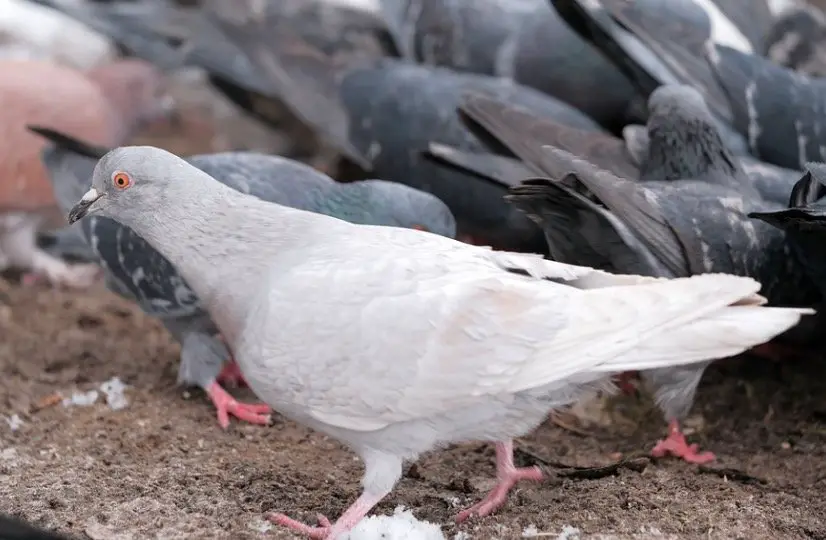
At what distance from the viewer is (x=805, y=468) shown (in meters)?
3.06

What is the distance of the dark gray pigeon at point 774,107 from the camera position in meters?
3.80

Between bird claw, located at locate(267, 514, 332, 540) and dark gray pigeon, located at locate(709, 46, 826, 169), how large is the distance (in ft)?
7.94

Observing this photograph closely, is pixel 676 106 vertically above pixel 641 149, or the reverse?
pixel 676 106

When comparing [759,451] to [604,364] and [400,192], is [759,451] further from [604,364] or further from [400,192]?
[400,192]

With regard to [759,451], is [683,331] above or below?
above

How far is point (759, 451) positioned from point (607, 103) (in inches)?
82.7

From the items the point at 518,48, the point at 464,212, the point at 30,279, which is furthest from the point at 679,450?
the point at 30,279

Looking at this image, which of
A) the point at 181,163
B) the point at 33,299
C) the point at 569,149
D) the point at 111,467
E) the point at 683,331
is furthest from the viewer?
the point at 33,299

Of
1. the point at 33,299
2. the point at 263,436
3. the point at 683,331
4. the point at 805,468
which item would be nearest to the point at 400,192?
the point at 263,436

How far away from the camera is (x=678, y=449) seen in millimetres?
3127

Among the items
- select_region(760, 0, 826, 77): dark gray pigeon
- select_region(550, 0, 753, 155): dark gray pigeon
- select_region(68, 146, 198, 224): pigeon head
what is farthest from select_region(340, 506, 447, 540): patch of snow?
select_region(760, 0, 826, 77): dark gray pigeon

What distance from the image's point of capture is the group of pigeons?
226cm

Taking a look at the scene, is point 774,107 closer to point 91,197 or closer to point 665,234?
point 665,234

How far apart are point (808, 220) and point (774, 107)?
1330 millimetres
